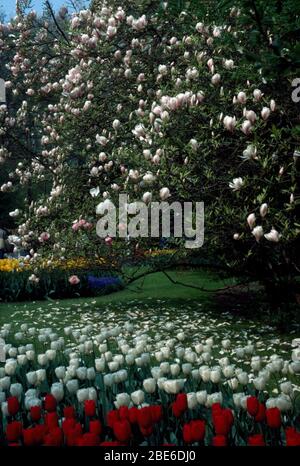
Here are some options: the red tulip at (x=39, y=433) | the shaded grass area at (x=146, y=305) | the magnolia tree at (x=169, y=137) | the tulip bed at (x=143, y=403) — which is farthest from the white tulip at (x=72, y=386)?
the shaded grass area at (x=146, y=305)

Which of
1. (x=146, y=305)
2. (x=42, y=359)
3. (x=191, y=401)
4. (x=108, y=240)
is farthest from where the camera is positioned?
(x=146, y=305)

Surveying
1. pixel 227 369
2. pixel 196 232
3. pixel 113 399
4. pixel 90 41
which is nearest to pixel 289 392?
pixel 227 369

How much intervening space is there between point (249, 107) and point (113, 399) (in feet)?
16.6

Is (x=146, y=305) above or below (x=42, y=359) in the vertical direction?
below

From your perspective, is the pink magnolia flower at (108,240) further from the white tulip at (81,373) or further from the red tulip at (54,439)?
the red tulip at (54,439)

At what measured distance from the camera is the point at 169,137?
7777mm

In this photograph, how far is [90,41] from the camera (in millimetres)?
9562

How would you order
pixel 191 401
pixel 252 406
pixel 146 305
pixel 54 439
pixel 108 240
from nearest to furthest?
pixel 54 439 → pixel 252 406 → pixel 191 401 → pixel 108 240 → pixel 146 305

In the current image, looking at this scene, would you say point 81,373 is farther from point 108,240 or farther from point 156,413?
point 108,240

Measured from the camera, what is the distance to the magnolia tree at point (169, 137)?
726cm

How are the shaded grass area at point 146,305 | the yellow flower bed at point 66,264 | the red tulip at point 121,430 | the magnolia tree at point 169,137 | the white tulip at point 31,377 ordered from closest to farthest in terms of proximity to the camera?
the red tulip at point 121,430
the white tulip at point 31,377
the magnolia tree at point 169,137
the yellow flower bed at point 66,264
the shaded grass area at point 146,305

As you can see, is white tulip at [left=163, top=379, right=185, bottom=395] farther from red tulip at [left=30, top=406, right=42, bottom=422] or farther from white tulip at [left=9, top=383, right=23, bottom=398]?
white tulip at [left=9, top=383, right=23, bottom=398]

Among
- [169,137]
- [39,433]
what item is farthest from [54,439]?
[169,137]
